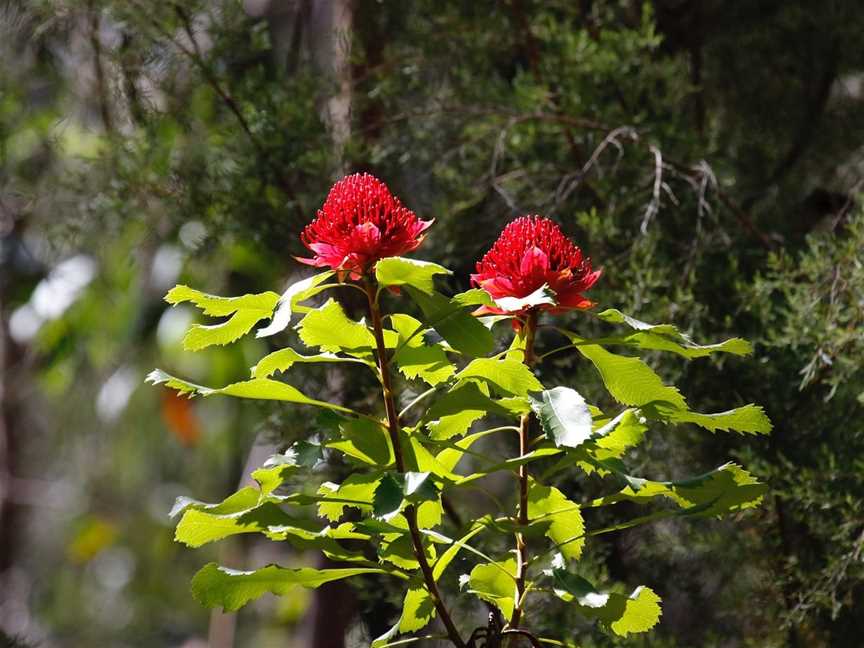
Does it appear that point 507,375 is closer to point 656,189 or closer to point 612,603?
point 612,603

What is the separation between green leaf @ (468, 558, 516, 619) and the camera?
876 millimetres

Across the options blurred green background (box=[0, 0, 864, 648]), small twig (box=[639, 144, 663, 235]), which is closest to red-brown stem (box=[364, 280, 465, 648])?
blurred green background (box=[0, 0, 864, 648])

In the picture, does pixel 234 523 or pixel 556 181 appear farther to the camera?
pixel 556 181

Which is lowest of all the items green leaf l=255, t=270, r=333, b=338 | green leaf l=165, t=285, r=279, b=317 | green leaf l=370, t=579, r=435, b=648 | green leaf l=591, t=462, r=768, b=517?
green leaf l=370, t=579, r=435, b=648

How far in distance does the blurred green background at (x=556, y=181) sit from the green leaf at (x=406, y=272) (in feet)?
2.48

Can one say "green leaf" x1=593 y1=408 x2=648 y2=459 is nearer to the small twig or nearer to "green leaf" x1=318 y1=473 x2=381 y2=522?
"green leaf" x1=318 y1=473 x2=381 y2=522

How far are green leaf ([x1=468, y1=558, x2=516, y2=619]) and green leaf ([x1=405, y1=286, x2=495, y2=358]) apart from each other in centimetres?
19

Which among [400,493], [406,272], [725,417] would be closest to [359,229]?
[406,272]

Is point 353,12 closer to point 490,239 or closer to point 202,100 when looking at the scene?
point 202,100

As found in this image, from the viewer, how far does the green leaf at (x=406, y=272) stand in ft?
2.42

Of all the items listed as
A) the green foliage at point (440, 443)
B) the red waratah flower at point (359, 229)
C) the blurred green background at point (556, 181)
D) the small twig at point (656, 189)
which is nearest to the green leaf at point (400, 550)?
the green foliage at point (440, 443)

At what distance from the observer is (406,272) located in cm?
75

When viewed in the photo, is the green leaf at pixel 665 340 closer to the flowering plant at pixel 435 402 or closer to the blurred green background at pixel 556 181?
the flowering plant at pixel 435 402

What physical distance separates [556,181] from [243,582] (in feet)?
3.90
